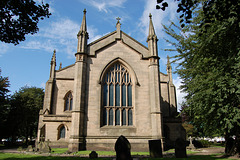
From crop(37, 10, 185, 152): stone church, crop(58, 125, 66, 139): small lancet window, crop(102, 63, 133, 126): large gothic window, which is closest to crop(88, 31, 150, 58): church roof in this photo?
crop(37, 10, 185, 152): stone church

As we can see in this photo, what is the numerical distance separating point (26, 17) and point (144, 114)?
14404 mm

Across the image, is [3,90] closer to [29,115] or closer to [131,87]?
[29,115]

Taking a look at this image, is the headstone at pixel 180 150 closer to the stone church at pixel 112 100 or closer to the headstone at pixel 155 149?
the headstone at pixel 155 149

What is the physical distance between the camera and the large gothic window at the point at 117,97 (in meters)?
20.0

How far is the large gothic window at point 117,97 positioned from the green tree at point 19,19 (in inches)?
436

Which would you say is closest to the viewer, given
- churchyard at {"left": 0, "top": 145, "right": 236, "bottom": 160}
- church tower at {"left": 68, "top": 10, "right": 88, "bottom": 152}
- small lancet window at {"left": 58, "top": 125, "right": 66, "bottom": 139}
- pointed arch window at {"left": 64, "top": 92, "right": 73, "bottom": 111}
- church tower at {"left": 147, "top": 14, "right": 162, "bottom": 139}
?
churchyard at {"left": 0, "top": 145, "right": 236, "bottom": 160}

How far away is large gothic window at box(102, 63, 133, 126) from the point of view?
20.0m

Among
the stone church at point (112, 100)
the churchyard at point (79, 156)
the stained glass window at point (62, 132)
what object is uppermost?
→ the stone church at point (112, 100)

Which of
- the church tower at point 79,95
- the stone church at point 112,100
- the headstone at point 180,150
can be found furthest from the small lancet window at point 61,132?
the headstone at point 180,150

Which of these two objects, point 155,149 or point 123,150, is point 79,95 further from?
point 123,150

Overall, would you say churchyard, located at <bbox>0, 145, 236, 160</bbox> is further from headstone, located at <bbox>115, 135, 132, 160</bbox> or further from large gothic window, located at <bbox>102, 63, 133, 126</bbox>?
large gothic window, located at <bbox>102, 63, 133, 126</bbox>

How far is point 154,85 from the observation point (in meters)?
20.5

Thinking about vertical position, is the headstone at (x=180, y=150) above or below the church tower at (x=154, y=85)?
below

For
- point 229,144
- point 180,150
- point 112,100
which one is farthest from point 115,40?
point 229,144
